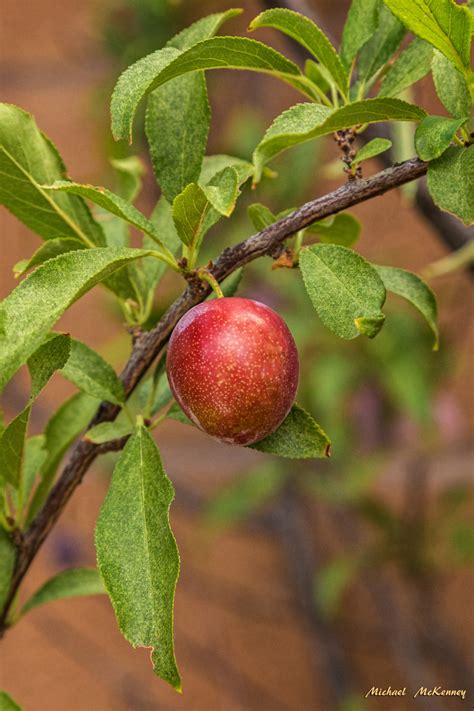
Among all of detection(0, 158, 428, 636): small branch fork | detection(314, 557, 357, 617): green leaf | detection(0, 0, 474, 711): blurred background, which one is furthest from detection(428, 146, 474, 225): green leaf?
detection(314, 557, 357, 617): green leaf

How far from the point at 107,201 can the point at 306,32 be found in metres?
0.10

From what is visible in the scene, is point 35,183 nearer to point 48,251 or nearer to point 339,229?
point 48,251

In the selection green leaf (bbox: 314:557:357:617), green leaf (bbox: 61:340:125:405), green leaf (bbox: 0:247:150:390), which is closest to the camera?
green leaf (bbox: 0:247:150:390)

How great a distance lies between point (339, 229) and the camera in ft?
1.35

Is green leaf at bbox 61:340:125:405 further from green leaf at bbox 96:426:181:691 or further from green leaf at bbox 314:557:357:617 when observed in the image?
green leaf at bbox 314:557:357:617

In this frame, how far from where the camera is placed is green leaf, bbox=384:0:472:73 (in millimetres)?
302

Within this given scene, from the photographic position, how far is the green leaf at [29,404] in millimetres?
324

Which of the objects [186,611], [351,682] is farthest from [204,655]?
[351,682]

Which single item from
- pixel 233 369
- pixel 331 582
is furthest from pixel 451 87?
pixel 331 582

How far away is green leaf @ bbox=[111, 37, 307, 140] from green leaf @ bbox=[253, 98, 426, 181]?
3 centimetres

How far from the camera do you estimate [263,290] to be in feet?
3.75

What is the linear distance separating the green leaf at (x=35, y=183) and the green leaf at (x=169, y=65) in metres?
0.08

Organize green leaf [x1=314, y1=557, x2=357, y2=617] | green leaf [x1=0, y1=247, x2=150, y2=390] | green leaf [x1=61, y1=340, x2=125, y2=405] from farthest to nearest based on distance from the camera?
green leaf [x1=314, y1=557, x2=357, y2=617], green leaf [x1=61, y1=340, x2=125, y2=405], green leaf [x1=0, y1=247, x2=150, y2=390]

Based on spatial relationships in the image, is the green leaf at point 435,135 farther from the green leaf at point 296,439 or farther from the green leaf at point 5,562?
the green leaf at point 5,562
